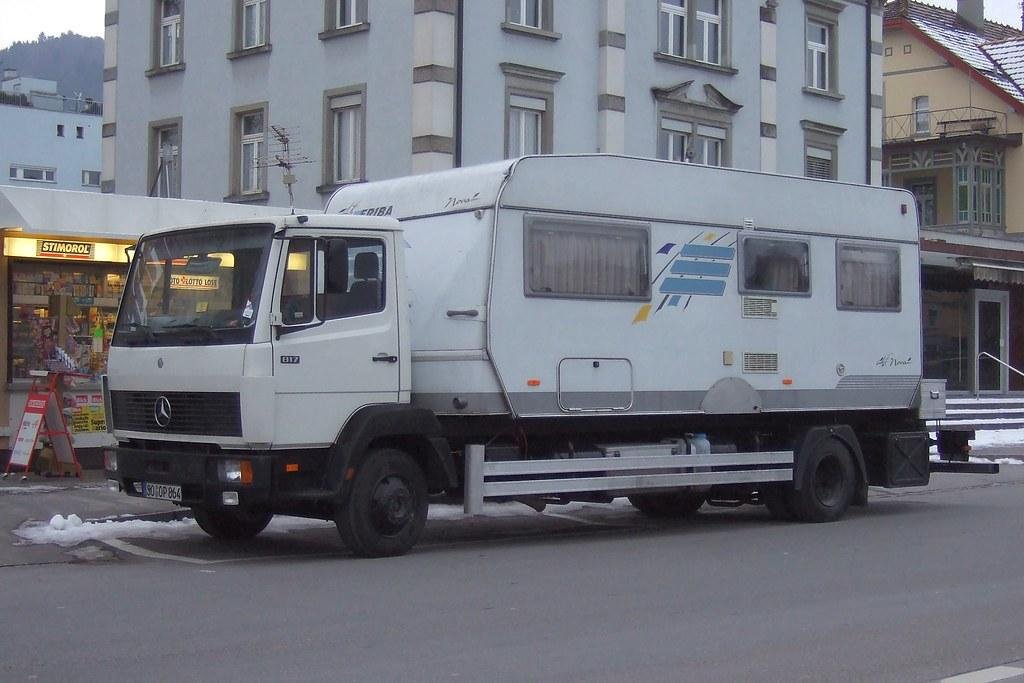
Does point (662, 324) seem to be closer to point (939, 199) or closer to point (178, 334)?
point (178, 334)

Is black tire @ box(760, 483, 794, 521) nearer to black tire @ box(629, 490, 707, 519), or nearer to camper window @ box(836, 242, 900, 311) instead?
black tire @ box(629, 490, 707, 519)

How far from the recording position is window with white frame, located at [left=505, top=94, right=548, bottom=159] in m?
24.8

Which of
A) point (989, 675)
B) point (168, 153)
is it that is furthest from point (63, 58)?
point (989, 675)

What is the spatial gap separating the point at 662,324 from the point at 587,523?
8.75 feet

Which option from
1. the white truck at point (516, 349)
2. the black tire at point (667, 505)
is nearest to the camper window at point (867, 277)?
the white truck at point (516, 349)

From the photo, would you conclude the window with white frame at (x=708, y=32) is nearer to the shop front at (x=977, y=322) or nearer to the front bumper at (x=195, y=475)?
the shop front at (x=977, y=322)

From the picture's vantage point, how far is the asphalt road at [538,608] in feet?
24.6

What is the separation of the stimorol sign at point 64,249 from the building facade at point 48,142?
2027 inches

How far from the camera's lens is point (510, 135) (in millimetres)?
24828

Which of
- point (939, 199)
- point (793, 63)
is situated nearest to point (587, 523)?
point (793, 63)

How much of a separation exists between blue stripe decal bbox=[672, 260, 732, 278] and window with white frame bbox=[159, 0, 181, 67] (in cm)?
1763

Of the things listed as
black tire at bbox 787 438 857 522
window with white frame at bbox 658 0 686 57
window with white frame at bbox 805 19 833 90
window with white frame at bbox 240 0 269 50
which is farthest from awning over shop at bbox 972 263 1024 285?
black tire at bbox 787 438 857 522

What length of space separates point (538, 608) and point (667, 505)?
6427mm

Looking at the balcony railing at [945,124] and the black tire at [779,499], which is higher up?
the balcony railing at [945,124]
